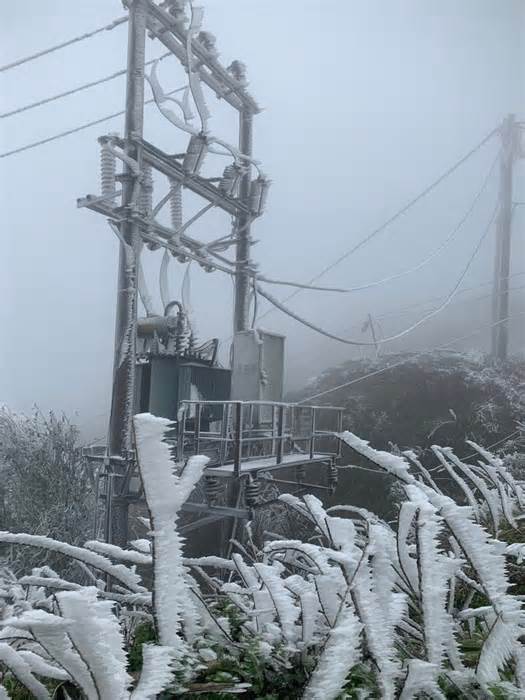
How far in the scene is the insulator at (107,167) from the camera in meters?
3.49

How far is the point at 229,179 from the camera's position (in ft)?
14.4

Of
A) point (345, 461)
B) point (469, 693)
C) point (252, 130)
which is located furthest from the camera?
point (345, 461)

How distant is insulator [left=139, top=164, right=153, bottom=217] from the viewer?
11.9 feet

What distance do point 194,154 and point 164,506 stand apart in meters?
3.95

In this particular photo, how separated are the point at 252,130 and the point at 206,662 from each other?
4969 mm

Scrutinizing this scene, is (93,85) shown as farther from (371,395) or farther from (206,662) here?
(206,662)

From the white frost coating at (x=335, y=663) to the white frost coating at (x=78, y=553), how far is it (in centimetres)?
18

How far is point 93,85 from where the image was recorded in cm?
457

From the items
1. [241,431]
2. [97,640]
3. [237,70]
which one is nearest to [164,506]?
[97,640]

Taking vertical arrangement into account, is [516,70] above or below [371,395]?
above

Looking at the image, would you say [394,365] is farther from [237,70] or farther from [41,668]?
[41,668]

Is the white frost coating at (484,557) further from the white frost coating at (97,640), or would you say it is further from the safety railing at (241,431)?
the safety railing at (241,431)

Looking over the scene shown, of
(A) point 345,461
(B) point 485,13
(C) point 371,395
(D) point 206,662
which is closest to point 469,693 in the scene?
(D) point 206,662

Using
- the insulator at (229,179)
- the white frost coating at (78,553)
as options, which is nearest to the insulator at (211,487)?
the insulator at (229,179)
